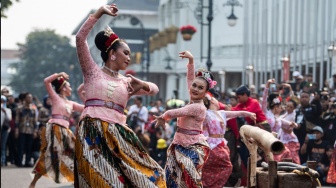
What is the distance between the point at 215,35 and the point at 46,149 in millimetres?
53227

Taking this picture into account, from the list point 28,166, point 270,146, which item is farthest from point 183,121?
point 28,166

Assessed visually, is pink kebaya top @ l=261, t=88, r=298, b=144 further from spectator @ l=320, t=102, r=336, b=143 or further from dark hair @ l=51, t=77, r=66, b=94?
dark hair @ l=51, t=77, r=66, b=94

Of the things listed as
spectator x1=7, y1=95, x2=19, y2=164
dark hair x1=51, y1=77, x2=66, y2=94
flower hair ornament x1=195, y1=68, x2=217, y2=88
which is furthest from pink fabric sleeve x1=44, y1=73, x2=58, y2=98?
spectator x1=7, y1=95, x2=19, y2=164

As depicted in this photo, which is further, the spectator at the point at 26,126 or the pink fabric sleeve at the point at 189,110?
the spectator at the point at 26,126

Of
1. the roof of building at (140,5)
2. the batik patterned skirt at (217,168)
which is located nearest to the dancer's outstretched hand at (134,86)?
the batik patterned skirt at (217,168)

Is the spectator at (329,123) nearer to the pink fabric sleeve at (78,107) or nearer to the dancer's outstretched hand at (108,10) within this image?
the pink fabric sleeve at (78,107)

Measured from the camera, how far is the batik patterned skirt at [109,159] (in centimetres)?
927

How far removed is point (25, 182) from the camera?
18578 mm

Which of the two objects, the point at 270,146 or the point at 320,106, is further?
the point at 320,106

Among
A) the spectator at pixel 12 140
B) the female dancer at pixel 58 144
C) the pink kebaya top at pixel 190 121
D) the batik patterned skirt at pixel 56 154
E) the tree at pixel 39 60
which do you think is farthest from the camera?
the tree at pixel 39 60

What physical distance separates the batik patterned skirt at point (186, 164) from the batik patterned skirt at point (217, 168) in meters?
1.70

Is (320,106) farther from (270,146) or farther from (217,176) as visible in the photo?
(270,146)

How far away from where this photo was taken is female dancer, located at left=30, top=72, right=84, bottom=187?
53.1ft

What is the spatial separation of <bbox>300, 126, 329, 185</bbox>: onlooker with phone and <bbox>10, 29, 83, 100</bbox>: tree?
327ft
